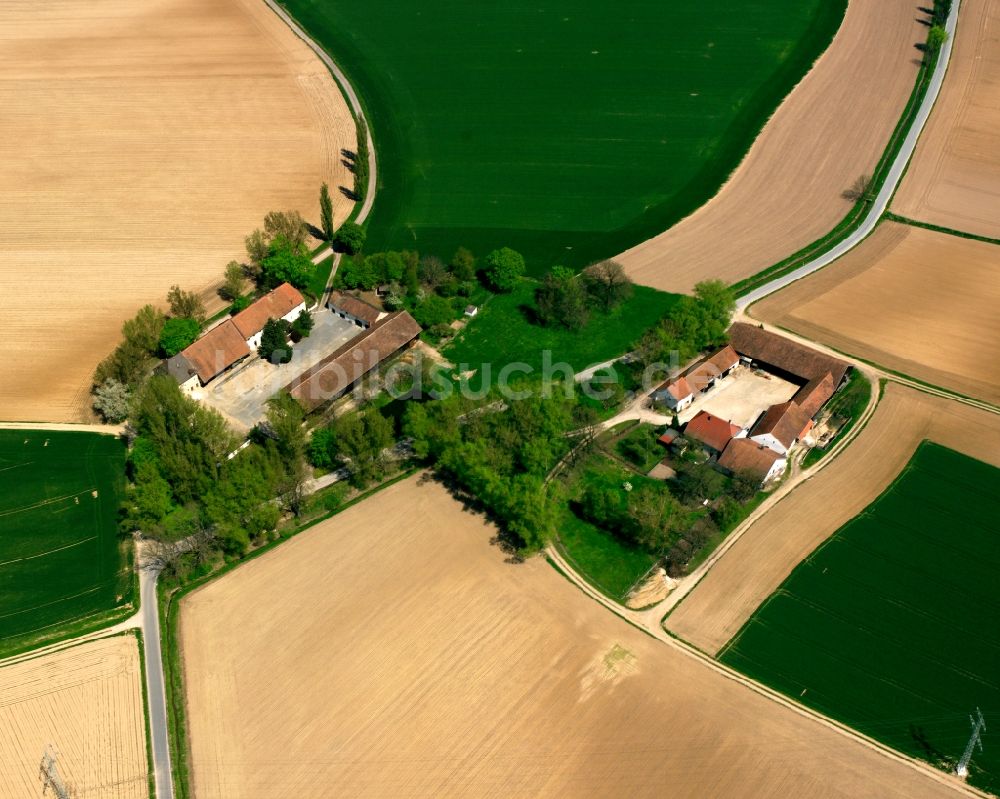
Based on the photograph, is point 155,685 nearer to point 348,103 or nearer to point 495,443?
point 495,443

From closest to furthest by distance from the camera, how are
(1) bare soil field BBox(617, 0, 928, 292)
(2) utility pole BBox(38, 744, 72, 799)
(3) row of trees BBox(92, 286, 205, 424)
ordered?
(2) utility pole BBox(38, 744, 72, 799) < (3) row of trees BBox(92, 286, 205, 424) < (1) bare soil field BBox(617, 0, 928, 292)

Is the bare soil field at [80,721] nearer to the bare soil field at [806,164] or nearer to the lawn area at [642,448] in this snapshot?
the lawn area at [642,448]

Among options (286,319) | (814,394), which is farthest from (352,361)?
(814,394)

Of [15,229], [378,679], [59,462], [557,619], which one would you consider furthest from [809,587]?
[15,229]

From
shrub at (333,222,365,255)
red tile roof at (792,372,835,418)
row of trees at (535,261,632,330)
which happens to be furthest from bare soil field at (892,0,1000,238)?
shrub at (333,222,365,255)

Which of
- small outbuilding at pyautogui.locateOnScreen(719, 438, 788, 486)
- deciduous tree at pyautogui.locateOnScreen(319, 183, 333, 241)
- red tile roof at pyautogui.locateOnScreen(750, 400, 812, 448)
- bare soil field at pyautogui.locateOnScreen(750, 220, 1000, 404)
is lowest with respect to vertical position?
small outbuilding at pyautogui.locateOnScreen(719, 438, 788, 486)

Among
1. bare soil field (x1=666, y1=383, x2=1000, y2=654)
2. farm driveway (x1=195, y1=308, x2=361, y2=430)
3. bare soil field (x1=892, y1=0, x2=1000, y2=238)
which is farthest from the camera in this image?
bare soil field (x1=892, y1=0, x2=1000, y2=238)

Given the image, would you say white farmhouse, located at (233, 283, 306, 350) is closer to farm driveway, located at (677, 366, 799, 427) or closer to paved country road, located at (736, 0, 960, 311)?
farm driveway, located at (677, 366, 799, 427)
